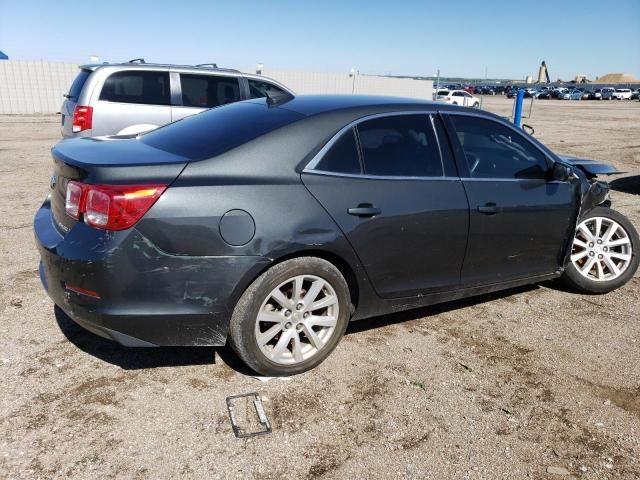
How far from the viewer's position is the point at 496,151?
13.3 ft

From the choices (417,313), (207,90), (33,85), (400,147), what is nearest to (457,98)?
(33,85)

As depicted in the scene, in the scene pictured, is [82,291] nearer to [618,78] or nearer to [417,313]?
[417,313]

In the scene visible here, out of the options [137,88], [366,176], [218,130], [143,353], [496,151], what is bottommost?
[143,353]

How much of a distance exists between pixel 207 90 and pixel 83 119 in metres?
1.87

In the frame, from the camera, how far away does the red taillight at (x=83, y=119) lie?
7.09 metres

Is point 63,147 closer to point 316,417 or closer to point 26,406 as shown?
point 26,406

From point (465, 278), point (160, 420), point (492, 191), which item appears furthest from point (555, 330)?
point (160, 420)

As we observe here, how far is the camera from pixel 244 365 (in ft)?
11.0

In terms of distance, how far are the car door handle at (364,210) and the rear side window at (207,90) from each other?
5.37 meters

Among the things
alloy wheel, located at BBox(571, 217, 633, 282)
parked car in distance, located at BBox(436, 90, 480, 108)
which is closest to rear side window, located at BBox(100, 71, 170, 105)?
alloy wheel, located at BBox(571, 217, 633, 282)

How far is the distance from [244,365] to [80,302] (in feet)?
3.50

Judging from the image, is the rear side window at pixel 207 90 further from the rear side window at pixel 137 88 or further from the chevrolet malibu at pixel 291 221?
the chevrolet malibu at pixel 291 221

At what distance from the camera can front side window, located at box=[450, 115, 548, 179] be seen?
12.5 ft

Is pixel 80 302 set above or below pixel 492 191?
below
